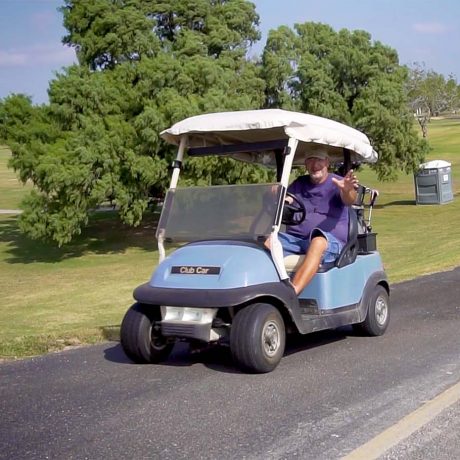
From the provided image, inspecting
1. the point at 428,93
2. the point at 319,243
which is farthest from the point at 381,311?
the point at 428,93

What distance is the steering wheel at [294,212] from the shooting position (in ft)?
23.2

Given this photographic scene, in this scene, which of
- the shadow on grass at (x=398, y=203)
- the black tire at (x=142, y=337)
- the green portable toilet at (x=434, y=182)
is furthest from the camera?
the shadow on grass at (x=398, y=203)

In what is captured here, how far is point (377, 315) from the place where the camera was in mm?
7562

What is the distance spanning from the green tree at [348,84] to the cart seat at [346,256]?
24781 millimetres

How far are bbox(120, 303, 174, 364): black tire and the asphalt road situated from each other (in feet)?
0.32

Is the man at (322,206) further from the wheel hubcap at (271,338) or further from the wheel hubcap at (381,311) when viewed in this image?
the wheel hubcap at (271,338)

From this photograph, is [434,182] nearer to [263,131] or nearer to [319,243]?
[263,131]

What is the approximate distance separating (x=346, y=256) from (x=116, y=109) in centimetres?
2047

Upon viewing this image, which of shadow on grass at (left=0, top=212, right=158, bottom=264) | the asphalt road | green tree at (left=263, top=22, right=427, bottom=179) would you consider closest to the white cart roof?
Result: the asphalt road

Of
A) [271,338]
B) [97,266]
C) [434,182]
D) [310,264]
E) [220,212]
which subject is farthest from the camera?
[434,182]

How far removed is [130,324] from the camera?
6.44 meters

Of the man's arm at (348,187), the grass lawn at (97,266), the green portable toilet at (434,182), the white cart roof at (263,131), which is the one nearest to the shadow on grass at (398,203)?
the grass lawn at (97,266)

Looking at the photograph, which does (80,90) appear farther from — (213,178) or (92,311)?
(92,311)

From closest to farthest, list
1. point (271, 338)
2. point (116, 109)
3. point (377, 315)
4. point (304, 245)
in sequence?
point (271, 338), point (304, 245), point (377, 315), point (116, 109)
